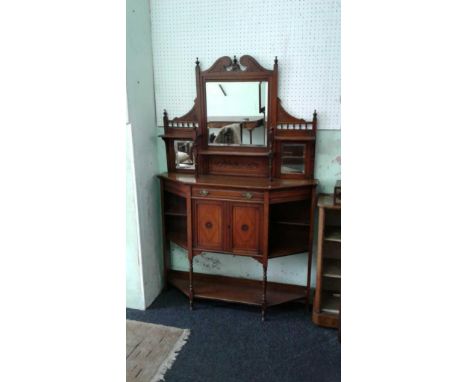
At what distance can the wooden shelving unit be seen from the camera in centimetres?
212

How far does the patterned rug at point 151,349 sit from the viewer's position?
1.89 meters

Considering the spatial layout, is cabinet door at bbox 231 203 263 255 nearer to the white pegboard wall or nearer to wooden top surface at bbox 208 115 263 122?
wooden top surface at bbox 208 115 263 122

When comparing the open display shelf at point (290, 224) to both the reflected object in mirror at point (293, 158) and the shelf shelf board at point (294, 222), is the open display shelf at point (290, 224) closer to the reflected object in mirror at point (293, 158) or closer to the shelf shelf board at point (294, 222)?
the shelf shelf board at point (294, 222)

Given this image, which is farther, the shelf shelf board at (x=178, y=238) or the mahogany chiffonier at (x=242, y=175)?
the shelf shelf board at (x=178, y=238)

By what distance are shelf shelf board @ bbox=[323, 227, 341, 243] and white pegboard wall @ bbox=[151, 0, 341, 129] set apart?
0.68 m

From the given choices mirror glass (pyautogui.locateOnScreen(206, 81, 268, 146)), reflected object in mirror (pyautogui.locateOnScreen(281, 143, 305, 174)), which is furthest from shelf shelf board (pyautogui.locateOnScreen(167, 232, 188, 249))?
reflected object in mirror (pyautogui.locateOnScreen(281, 143, 305, 174))

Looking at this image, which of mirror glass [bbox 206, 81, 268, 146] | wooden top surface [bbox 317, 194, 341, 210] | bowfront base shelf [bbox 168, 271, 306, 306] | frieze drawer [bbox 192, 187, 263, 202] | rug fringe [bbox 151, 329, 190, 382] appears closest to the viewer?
rug fringe [bbox 151, 329, 190, 382]

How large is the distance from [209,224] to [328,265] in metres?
0.85

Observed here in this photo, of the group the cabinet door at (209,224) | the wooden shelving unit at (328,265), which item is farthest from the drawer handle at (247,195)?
the wooden shelving unit at (328,265)

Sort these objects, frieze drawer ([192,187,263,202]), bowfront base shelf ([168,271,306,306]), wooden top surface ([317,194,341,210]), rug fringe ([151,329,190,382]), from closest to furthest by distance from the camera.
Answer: rug fringe ([151,329,190,382]) < wooden top surface ([317,194,341,210]) < frieze drawer ([192,187,263,202]) < bowfront base shelf ([168,271,306,306])

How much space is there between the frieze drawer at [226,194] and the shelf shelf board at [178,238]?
1.33 ft

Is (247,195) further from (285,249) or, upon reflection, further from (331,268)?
(331,268)

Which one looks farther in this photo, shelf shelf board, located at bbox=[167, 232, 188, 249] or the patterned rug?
shelf shelf board, located at bbox=[167, 232, 188, 249]
